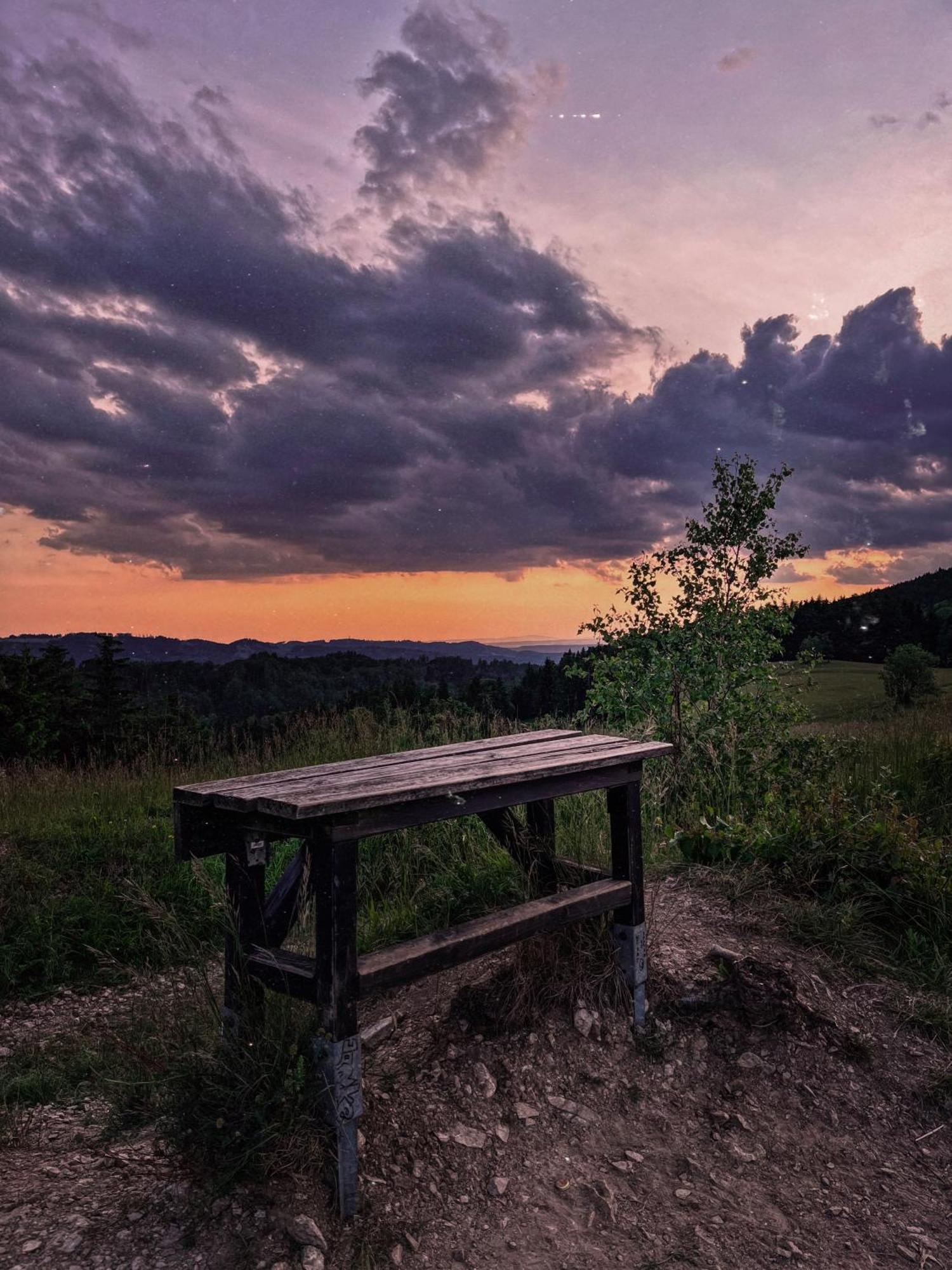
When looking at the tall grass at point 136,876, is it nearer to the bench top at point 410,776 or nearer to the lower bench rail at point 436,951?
the lower bench rail at point 436,951

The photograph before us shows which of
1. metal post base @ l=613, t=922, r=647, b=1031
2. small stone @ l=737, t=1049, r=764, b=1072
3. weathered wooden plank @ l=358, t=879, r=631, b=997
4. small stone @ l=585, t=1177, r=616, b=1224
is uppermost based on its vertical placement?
weathered wooden plank @ l=358, t=879, r=631, b=997

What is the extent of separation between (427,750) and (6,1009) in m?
3.06

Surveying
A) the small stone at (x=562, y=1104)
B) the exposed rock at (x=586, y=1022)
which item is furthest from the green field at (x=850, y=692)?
the small stone at (x=562, y=1104)

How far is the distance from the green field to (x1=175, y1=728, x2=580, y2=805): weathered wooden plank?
11.4m

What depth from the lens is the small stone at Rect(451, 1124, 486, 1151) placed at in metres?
2.99

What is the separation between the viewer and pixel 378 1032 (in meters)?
3.56

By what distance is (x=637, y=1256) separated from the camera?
2633 mm

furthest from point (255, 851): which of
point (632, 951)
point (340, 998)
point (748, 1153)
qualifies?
point (748, 1153)

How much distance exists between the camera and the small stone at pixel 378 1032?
3512 mm

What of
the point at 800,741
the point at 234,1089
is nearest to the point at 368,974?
the point at 234,1089

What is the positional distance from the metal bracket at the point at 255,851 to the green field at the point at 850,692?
12.9 meters

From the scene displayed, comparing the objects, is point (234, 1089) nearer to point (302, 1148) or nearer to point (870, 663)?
point (302, 1148)

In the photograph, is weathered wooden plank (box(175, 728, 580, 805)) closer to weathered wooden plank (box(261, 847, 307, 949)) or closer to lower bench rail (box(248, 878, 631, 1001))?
weathered wooden plank (box(261, 847, 307, 949))

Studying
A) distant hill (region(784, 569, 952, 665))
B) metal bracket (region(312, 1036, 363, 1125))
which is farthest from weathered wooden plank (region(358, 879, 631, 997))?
distant hill (region(784, 569, 952, 665))
